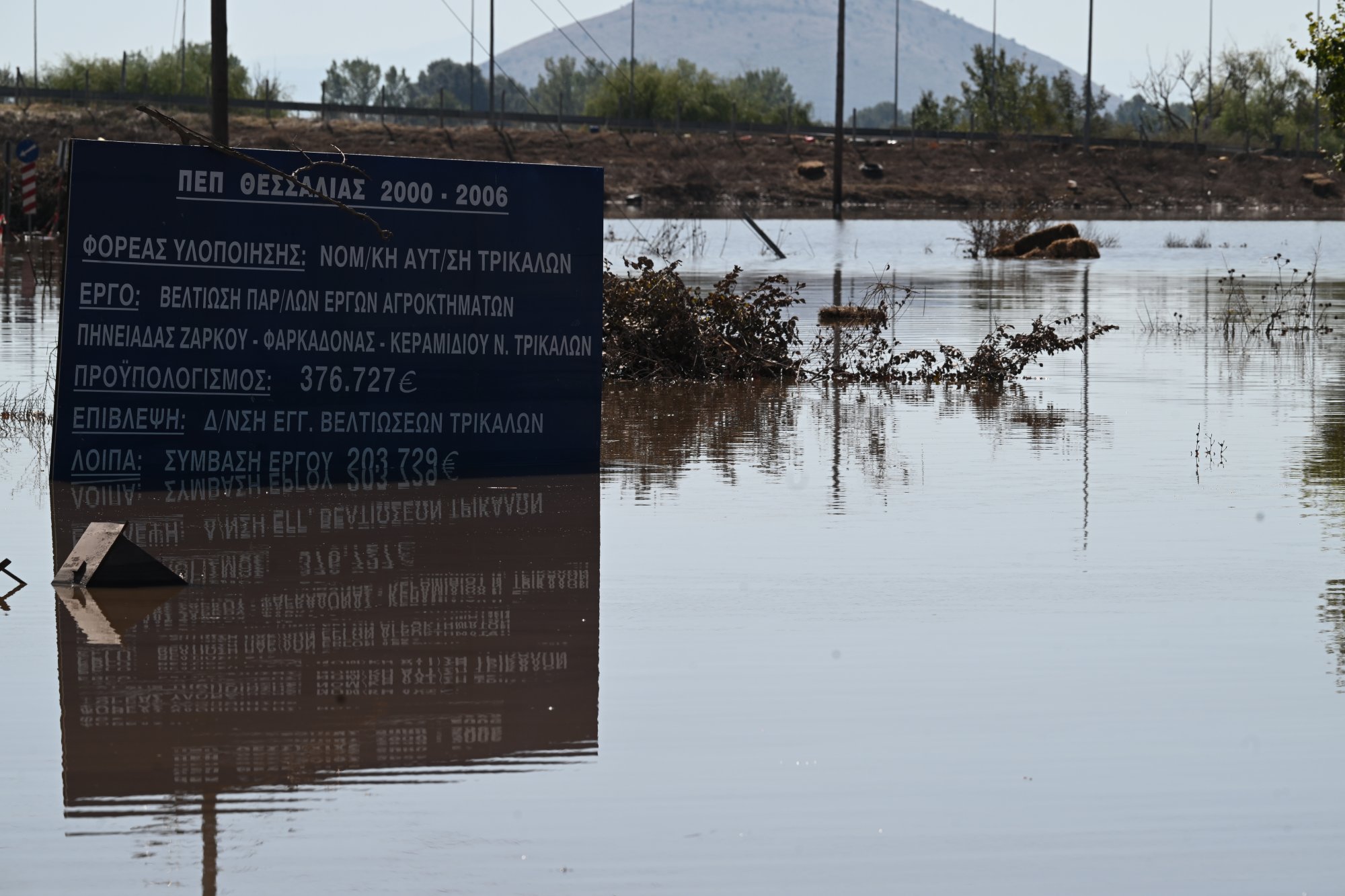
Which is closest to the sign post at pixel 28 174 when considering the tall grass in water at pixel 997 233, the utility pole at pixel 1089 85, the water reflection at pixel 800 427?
the tall grass in water at pixel 997 233

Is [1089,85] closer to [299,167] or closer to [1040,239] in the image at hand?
[1040,239]

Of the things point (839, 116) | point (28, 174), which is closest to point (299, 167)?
point (28, 174)

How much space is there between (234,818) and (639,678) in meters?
1.71

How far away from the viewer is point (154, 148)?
9.49 metres

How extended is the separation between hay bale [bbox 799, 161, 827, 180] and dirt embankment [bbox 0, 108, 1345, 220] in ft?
0.30

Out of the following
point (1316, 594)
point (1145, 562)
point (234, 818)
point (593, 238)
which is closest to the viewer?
point (234, 818)

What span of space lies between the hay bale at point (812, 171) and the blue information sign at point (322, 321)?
71646mm

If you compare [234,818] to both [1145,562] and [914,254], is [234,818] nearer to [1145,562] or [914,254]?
[1145,562]

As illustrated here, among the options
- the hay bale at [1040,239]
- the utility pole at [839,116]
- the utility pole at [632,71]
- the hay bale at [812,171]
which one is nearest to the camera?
the hay bale at [1040,239]

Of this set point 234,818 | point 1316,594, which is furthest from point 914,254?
point 234,818

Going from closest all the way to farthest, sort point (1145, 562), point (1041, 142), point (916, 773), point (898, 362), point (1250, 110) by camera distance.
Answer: point (916, 773)
point (1145, 562)
point (898, 362)
point (1041, 142)
point (1250, 110)

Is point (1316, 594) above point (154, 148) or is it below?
below

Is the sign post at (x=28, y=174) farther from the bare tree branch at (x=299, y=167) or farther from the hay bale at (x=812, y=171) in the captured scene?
the hay bale at (x=812, y=171)

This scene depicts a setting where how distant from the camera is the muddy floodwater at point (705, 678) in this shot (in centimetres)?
452
